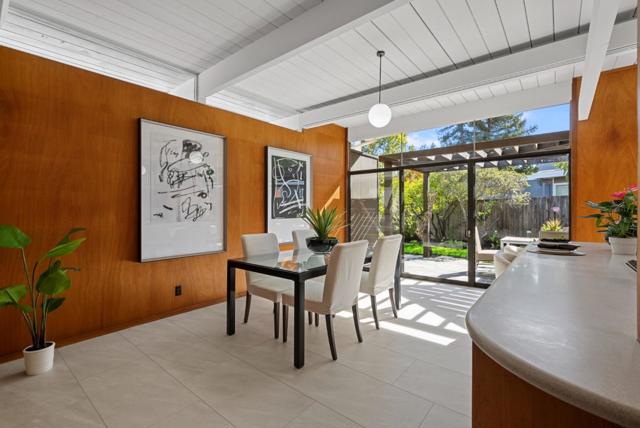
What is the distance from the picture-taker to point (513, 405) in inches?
27.7

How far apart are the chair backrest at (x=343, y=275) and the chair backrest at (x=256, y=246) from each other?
3.34 feet

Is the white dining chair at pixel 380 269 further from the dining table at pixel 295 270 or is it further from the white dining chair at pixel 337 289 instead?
the white dining chair at pixel 337 289

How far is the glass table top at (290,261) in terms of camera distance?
8.61ft

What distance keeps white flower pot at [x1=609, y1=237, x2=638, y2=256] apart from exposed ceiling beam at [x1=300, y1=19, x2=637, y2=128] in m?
1.82

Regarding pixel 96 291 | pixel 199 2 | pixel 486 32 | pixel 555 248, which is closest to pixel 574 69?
pixel 486 32

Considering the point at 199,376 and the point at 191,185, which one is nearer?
the point at 199,376

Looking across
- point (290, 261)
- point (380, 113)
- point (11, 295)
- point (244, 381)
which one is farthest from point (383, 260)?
point (11, 295)

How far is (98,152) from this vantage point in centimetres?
294

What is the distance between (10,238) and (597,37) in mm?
3930

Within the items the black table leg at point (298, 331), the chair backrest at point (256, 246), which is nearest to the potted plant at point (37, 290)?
the chair backrest at point (256, 246)

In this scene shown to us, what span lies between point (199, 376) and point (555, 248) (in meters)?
2.74

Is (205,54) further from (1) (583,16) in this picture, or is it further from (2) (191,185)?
(1) (583,16)

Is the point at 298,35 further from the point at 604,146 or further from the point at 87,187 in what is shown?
the point at 604,146

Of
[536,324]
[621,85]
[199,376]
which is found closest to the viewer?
[536,324]
